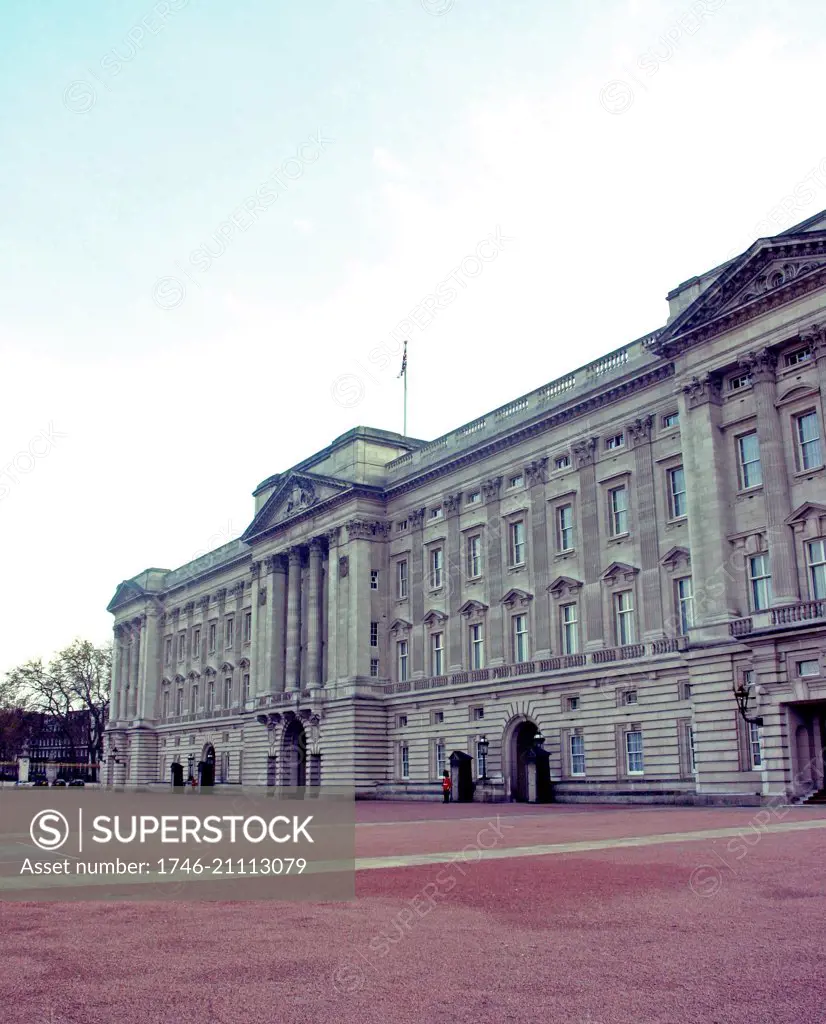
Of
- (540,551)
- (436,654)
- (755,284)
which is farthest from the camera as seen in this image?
(436,654)

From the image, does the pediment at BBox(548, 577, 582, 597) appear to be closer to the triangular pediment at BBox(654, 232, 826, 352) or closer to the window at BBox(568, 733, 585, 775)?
the window at BBox(568, 733, 585, 775)

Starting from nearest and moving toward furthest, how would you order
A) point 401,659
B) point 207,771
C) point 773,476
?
point 773,476, point 401,659, point 207,771

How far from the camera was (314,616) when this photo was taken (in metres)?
77.3

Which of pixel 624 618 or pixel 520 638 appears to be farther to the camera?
pixel 520 638

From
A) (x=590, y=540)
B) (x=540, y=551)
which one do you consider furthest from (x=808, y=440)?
(x=540, y=551)

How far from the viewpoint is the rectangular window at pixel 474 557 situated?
64375 millimetres

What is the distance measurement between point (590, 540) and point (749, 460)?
11.8 metres

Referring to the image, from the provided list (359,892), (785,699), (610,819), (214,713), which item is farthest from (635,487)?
(214,713)

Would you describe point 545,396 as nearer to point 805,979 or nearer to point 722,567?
point 722,567

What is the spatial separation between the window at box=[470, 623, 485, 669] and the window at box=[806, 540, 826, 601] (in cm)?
2476

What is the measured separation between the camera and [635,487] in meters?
53.8

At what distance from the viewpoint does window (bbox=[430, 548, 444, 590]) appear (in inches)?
2670

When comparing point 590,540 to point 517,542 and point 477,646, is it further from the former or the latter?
point 477,646

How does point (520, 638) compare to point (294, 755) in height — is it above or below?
above
